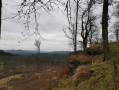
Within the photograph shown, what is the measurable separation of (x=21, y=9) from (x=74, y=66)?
12.1 meters

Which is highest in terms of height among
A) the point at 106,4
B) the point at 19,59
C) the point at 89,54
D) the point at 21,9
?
the point at 106,4

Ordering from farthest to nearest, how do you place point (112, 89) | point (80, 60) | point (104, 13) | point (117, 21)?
point (117, 21) → point (80, 60) → point (104, 13) → point (112, 89)

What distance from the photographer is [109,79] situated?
18.0 feet

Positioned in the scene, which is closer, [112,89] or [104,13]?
[112,89]

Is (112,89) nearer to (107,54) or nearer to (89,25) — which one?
(107,54)

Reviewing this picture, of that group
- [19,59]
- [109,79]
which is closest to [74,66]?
[109,79]

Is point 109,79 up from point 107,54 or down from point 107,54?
down

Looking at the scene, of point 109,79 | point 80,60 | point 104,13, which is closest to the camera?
point 109,79

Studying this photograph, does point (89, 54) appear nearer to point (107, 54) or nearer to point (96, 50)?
point (96, 50)

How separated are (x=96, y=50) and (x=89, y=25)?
7661 mm

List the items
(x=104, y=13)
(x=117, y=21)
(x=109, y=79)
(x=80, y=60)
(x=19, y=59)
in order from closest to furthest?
(x=109, y=79), (x=104, y=13), (x=80, y=60), (x=117, y=21), (x=19, y=59)

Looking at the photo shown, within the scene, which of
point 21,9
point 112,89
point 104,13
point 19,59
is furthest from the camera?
point 19,59

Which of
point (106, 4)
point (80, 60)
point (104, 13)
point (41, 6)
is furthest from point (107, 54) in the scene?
point (41, 6)

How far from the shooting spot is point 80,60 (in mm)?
13859
